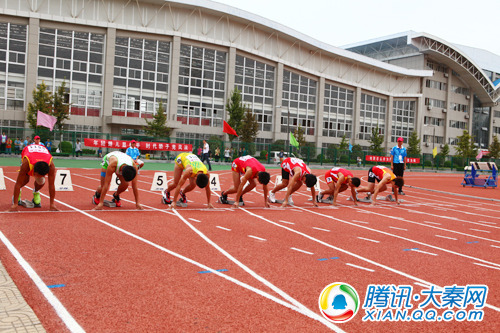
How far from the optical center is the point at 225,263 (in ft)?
18.5

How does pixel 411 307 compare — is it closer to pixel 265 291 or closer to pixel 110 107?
pixel 265 291

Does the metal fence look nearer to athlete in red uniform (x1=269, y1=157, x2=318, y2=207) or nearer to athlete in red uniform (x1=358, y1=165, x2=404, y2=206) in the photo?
athlete in red uniform (x1=358, y1=165, x2=404, y2=206)

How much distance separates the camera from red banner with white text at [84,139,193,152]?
30752mm

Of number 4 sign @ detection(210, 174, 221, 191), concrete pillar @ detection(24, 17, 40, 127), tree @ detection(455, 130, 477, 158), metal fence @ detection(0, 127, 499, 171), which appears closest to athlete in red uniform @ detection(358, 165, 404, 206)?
number 4 sign @ detection(210, 174, 221, 191)

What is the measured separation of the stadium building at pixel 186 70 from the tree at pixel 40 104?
7.67 feet

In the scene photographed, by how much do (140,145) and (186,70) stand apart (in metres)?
17.5

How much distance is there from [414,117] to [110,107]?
49.3m

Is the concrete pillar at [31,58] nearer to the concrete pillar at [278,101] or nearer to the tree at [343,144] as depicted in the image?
the concrete pillar at [278,101]

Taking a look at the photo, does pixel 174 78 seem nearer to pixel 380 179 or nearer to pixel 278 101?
pixel 278 101

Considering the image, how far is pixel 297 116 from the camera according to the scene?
57469 mm

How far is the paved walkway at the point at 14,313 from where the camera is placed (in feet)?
10.7

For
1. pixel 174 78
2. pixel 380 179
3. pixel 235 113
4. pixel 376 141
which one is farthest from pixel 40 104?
pixel 376 141

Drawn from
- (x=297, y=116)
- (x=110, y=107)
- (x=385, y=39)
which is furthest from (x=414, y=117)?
(x=110, y=107)

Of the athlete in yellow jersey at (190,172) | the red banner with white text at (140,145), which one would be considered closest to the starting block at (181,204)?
the athlete in yellow jersey at (190,172)
